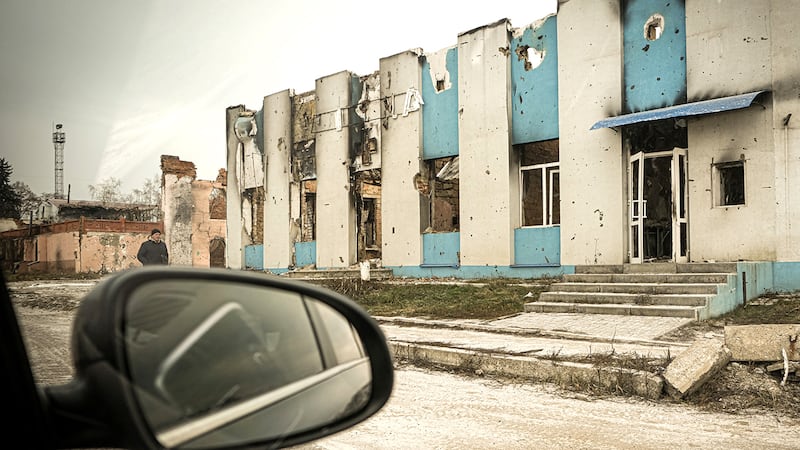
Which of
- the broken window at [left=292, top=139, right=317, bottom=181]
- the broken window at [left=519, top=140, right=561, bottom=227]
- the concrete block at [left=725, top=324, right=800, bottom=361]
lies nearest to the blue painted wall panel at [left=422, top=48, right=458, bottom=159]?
the broken window at [left=519, top=140, right=561, bottom=227]

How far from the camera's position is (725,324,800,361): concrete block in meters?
5.90

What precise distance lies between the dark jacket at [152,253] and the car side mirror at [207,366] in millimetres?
9720

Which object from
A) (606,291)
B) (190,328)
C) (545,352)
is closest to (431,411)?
(545,352)

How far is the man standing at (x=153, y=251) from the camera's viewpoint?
1041cm

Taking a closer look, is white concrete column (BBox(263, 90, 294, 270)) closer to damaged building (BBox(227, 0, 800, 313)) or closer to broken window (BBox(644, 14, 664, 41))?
damaged building (BBox(227, 0, 800, 313))

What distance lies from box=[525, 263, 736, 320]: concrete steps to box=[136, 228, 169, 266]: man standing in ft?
22.3

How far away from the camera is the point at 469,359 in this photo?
7.11m

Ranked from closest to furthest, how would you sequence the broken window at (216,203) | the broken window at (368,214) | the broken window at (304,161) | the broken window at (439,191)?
the broken window at (439,191), the broken window at (368,214), the broken window at (304,161), the broken window at (216,203)

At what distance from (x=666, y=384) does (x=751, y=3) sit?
9958mm

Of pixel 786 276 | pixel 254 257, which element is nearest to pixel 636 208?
pixel 786 276

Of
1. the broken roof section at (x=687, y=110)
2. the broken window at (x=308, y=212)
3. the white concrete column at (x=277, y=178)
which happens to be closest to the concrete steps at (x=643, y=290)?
the broken roof section at (x=687, y=110)

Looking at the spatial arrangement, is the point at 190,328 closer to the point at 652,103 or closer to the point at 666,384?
the point at 666,384

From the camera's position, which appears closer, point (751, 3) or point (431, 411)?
point (431, 411)

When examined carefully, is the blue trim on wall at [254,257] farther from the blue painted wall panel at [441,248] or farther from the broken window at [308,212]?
the blue painted wall panel at [441,248]
